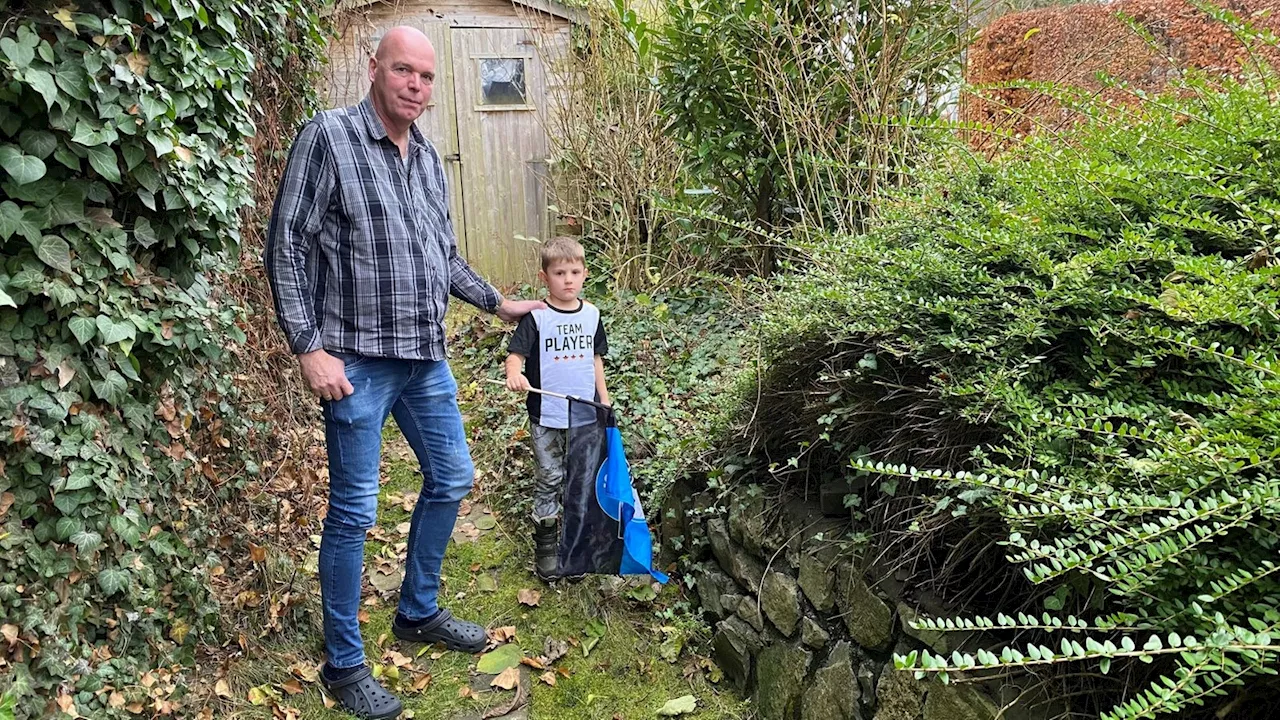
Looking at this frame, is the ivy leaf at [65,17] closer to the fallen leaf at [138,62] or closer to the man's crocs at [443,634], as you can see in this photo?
the fallen leaf at [138,62]

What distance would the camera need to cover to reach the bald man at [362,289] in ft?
7.55

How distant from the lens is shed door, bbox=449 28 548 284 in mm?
7727

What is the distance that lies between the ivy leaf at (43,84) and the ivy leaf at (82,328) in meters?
0.53

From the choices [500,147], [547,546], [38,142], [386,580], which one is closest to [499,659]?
[547,546]

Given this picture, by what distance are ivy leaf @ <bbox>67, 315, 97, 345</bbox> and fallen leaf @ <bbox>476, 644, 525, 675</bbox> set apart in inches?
68.7

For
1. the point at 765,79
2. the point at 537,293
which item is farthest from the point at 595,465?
the point at 537,293

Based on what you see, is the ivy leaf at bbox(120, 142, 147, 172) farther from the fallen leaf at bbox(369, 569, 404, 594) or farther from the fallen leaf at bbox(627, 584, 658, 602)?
the fallen leaf at bbox(627, 584, 658, 602)

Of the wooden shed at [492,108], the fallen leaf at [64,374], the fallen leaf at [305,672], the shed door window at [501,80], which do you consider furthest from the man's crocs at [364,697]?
the shed door window at [501,80]

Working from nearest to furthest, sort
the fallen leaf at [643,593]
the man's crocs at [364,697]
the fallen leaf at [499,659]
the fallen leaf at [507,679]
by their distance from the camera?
the man's crocs at [364,697], the fallen leaf at [507,679], the fallen leaf at [499,659], the fallen leaf at [643,593]

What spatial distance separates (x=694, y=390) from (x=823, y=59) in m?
2.27

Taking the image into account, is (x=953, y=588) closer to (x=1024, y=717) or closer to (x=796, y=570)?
(x=1024, y=717)

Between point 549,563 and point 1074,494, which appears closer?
point 1074,494

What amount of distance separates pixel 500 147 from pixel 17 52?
6.40 metres

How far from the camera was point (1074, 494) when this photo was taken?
1660mm
